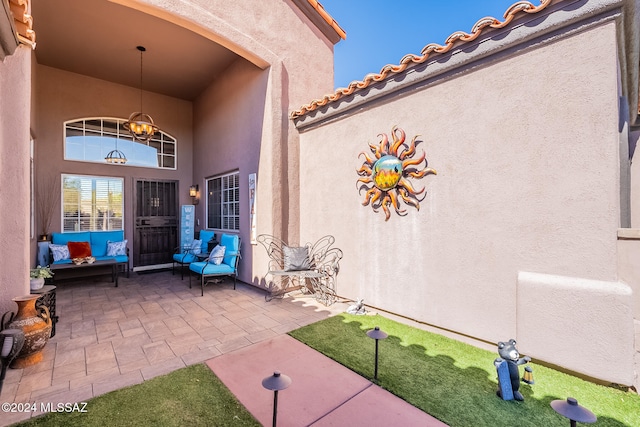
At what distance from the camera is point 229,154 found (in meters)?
6.51

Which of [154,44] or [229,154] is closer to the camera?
[154,44]

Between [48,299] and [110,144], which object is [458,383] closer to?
[48,299]

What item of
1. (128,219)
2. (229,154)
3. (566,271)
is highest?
(229,154)

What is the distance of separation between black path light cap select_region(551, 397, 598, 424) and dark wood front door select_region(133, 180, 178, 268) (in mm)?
→ 8454

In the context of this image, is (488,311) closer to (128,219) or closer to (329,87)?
(329,87)

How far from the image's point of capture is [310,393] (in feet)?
7.52

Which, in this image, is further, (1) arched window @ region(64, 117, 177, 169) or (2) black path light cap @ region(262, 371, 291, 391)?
(1) arched window @ region(64, 117, 177, 169)

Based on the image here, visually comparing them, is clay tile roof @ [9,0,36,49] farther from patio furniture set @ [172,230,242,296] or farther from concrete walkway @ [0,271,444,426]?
patio furniture set @ [172,230,242,296]

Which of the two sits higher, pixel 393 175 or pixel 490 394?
pixel 393 175

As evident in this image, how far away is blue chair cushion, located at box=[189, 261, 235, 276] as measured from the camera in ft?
17.2

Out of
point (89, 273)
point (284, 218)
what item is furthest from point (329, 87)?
point (89, 273)

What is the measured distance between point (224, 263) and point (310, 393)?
3.94 metres

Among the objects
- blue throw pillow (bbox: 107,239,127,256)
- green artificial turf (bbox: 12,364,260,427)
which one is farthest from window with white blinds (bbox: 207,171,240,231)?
green artificial turf (bbox: 12,364,260,427)

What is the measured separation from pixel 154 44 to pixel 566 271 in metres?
7.62
